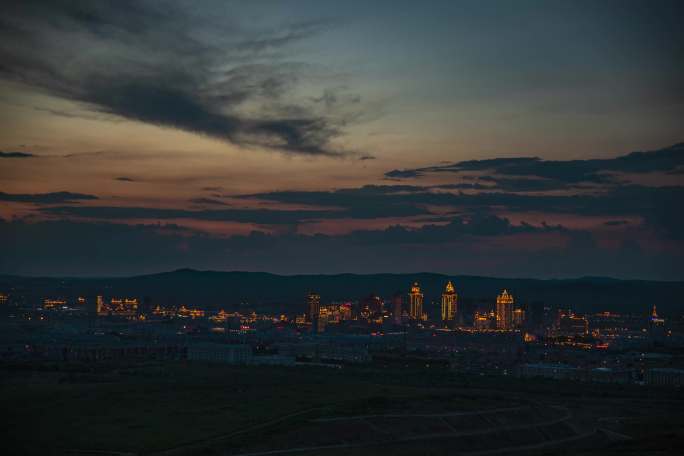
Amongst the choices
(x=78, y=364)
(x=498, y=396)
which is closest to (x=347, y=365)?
(x=78, y=364)

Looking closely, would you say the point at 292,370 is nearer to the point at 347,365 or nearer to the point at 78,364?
the point at 347,365

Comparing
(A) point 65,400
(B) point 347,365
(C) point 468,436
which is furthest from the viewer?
(B) point 347,365

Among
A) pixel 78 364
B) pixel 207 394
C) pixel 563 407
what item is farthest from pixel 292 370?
pixel 563 407

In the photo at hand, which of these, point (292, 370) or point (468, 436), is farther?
point (292, 370)

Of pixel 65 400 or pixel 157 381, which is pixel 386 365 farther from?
pixel 65 400

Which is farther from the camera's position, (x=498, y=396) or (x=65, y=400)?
(x=498, y=396)

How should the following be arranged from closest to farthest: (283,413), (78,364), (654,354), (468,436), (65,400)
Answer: (468,436) < (283,413) < (65,400) < (78,364) < (654,354)
